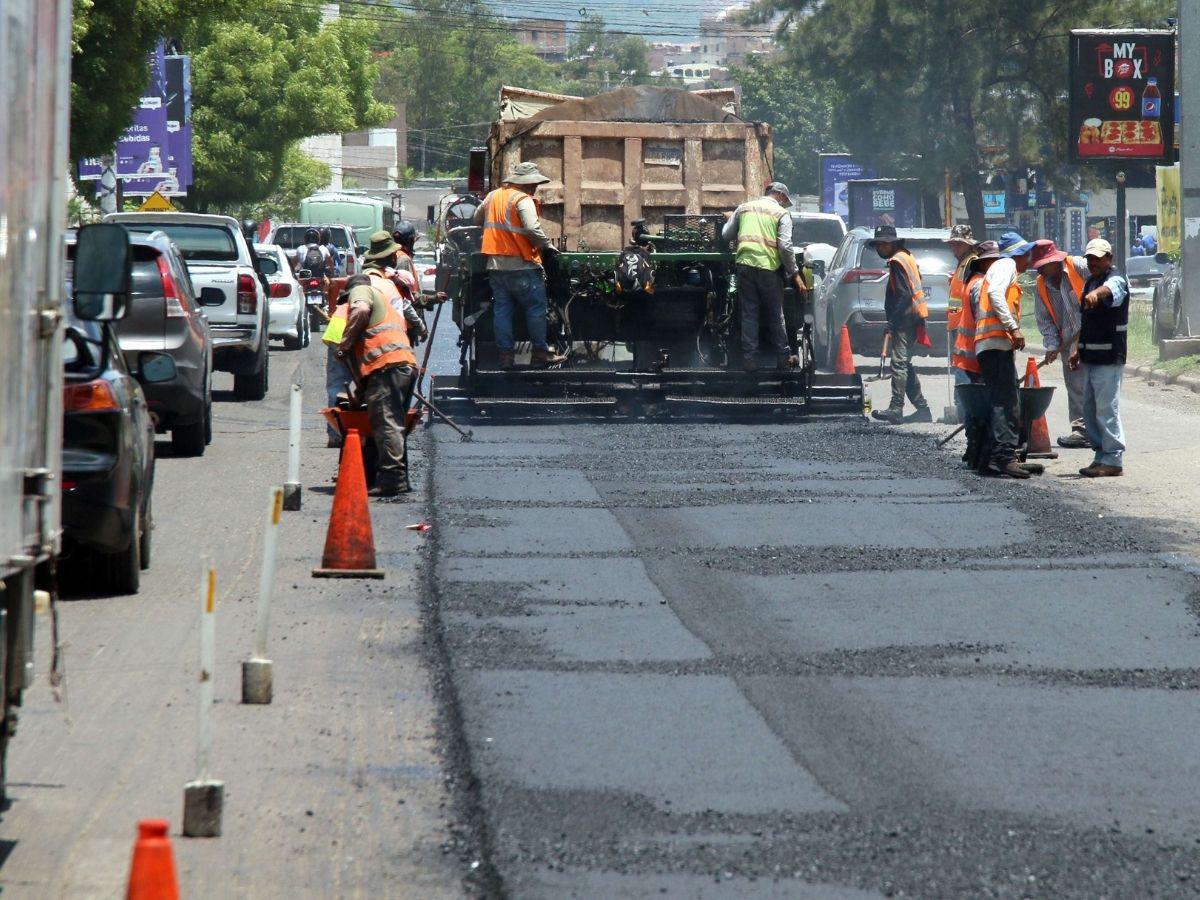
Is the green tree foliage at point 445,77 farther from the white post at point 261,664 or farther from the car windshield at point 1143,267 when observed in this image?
the white post at point 261,664

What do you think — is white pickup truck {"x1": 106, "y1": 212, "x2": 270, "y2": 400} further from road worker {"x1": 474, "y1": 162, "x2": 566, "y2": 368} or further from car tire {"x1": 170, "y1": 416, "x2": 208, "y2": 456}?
car tire {"x1": 170, "y1": 416, "x2": 208, "y2": 456}

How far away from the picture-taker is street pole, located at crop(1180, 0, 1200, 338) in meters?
24.2

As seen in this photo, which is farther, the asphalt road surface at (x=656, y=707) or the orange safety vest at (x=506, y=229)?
the orange safety vest at (x=506, y=229)

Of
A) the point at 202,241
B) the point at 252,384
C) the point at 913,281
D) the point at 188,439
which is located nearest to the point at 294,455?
the point at 188,439

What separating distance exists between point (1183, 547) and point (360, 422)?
5.15m

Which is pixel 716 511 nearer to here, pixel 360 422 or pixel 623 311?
pixel 360 422

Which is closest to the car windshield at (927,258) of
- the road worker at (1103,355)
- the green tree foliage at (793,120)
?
the road worker at (1103,355)

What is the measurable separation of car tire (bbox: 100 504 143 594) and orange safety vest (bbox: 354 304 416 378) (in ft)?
10.4

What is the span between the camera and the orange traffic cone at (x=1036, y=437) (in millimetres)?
14742

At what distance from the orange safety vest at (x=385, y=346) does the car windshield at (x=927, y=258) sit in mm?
11863

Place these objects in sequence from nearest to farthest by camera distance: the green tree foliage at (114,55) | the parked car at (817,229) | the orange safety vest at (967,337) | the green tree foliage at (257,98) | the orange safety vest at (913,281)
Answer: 1. the orange safety vest at (967,337)
2. the orange safety vest at (913,281)
3. the green tree foliage at (114,55)
4. the parked car at (817,229)
5. the green tree foliage at (257,98)

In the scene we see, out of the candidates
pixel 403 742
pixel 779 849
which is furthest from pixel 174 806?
pixel 779 849

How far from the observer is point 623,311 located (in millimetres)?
17891

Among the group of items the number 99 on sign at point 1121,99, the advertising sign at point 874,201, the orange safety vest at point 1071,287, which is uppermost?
the advertising sign at point 874,201
